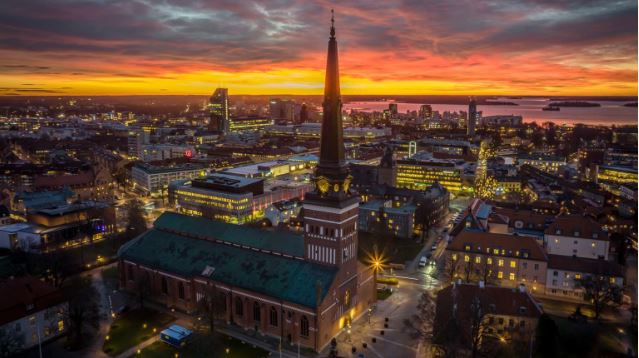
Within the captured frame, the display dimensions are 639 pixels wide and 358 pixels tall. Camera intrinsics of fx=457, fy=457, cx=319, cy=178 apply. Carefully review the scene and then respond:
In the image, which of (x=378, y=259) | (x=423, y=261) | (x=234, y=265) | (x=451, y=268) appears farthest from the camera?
(x=378, y=259)

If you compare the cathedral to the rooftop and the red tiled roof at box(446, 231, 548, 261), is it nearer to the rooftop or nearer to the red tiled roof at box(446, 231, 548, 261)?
the rooftop

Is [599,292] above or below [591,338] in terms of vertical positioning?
above

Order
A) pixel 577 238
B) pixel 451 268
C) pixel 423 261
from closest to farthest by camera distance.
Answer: pixel 451 268 < pixel 577 238 < pixel 423 261

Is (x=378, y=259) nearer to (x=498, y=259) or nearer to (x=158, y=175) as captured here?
(x=498, y=259)

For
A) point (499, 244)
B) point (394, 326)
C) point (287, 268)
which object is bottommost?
point (394, 326)

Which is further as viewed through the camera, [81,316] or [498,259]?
[498,259]

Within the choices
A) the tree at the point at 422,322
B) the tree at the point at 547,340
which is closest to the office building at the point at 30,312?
the tree at the point at 422,322

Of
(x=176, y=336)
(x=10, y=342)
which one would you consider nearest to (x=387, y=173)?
(x=176, y=336)
